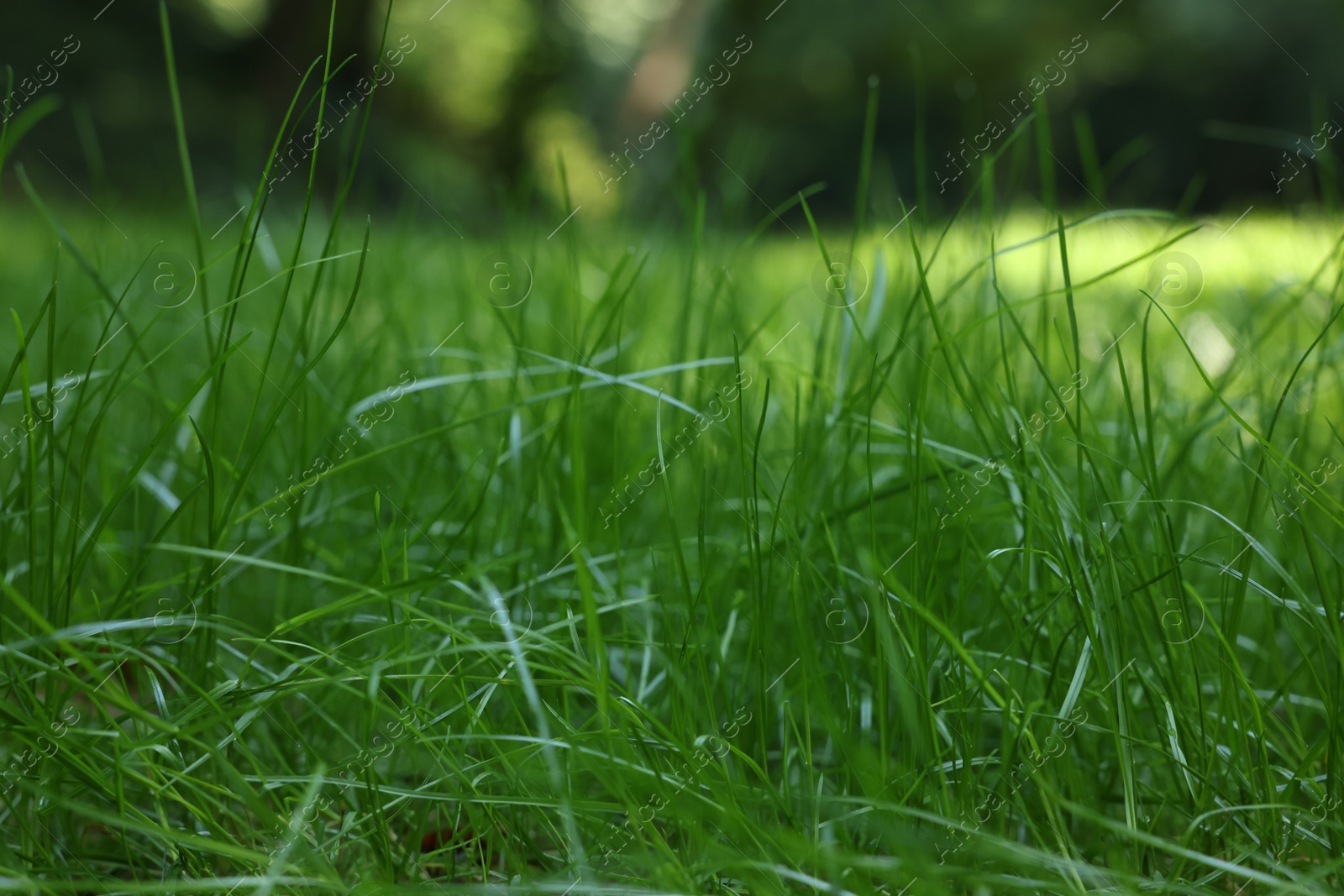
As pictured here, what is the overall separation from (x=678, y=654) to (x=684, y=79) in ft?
24.4

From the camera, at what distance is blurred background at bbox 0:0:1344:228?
9180mm

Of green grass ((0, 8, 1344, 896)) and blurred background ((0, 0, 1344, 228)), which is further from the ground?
blurred background ((0, 0, 1344, 228))

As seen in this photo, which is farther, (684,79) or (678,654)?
(684,79)

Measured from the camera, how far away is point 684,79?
7.48 metres

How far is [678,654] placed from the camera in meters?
0.79

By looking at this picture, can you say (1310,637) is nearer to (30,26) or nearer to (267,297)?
(267,297)

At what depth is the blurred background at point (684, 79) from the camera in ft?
30.1

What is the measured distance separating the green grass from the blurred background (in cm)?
682

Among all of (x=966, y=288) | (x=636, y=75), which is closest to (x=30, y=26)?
(x=636, y=75)

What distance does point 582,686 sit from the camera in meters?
0.61

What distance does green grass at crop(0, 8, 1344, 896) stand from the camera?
56 centimetres

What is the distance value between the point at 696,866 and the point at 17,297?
8.40ft

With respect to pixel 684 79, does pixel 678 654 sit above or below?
below

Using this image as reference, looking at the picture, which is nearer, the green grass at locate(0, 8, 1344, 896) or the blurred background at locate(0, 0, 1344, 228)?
the green grass at locate(0, 8, 1344, 896)
